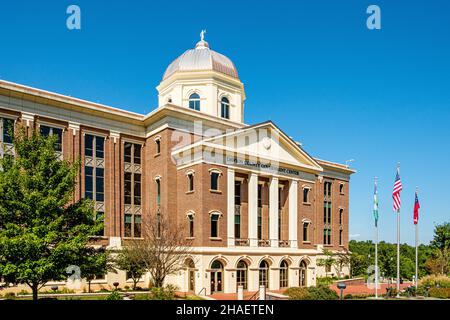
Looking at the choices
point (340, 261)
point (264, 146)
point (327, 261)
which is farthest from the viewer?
point (340, 261)

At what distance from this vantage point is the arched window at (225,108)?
5025 cm

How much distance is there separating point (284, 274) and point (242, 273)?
562cm

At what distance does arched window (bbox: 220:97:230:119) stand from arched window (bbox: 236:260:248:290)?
17197mm

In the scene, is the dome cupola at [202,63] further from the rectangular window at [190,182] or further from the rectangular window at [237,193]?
the rectangular window at [190,182]

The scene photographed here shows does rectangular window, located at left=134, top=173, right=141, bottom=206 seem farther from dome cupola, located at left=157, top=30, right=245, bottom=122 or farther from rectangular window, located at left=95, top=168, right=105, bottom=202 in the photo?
dome cupola, located at left=157, top=30, right=245, bottom=122

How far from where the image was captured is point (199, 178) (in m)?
38.8

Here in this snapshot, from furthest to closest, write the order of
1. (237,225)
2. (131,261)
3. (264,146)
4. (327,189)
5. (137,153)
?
(327,189) < (137,153) < (264,146) < (237,225) < (131,261)

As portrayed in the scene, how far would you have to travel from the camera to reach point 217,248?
38.5 m

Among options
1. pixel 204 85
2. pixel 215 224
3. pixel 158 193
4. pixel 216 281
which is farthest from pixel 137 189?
pixel 204 85

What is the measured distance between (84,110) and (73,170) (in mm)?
14772

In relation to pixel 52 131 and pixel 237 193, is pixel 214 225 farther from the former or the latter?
pixel 52 131

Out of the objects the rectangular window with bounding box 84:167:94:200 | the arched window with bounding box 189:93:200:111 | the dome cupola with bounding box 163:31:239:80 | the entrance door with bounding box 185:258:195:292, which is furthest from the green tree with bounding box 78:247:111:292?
the dome cupola with bounding box 163:31:239:80

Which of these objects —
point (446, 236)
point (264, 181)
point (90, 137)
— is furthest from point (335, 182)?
point (90, 137)

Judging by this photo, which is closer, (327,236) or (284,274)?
(284,274)
